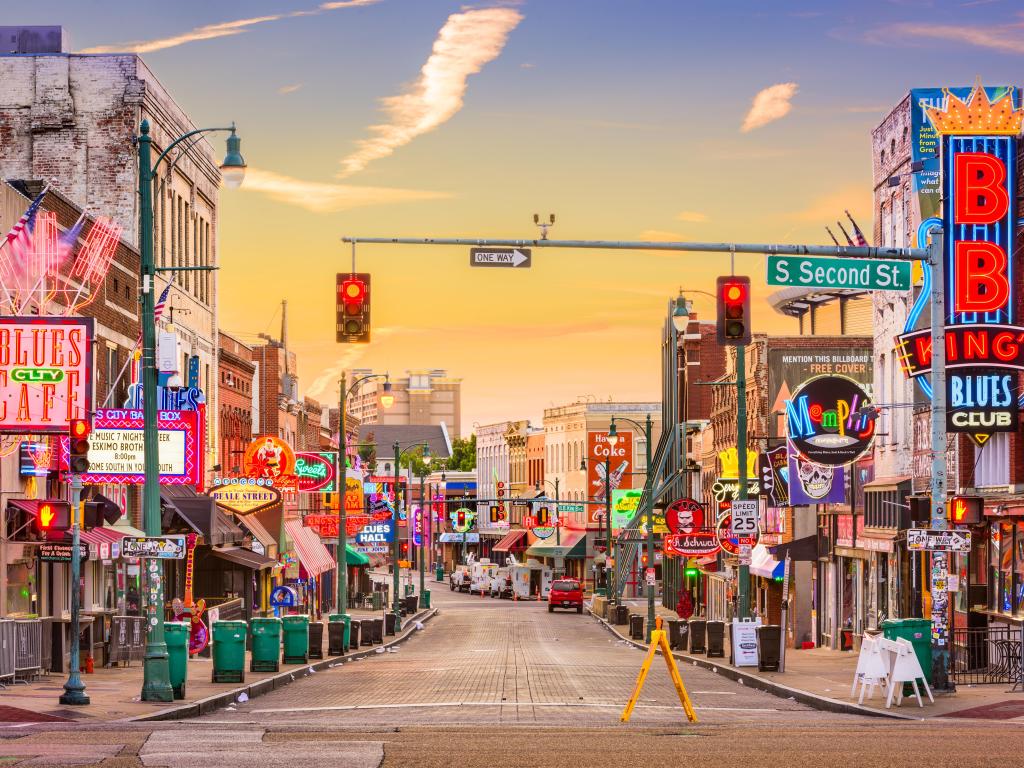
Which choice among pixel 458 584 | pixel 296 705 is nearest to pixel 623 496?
pixel 458 584

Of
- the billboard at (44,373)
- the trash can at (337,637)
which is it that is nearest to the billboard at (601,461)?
the trash can at (337,637)

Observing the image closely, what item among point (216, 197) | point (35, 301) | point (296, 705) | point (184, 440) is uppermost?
point (216, 197)

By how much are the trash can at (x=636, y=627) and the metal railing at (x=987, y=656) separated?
22.7m

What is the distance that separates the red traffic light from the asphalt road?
20.2ft

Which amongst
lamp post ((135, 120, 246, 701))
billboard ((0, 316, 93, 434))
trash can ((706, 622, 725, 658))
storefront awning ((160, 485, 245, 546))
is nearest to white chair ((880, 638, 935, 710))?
lamp post ((135, 120, 246, 701))

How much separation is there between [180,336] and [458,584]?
77691 mm

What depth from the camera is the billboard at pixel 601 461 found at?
11862 centimetres

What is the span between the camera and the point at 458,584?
128 meters

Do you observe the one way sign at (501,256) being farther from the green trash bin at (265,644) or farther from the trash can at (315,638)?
the trash can at (315,638)

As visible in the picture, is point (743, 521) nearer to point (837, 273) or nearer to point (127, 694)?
point (837, 273)

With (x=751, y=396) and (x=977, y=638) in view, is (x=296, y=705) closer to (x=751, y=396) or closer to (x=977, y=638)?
(x=977, y=638)

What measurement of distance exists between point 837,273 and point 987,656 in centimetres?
1128

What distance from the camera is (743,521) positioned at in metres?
38.6

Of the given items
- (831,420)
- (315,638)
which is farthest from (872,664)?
(315,638)
